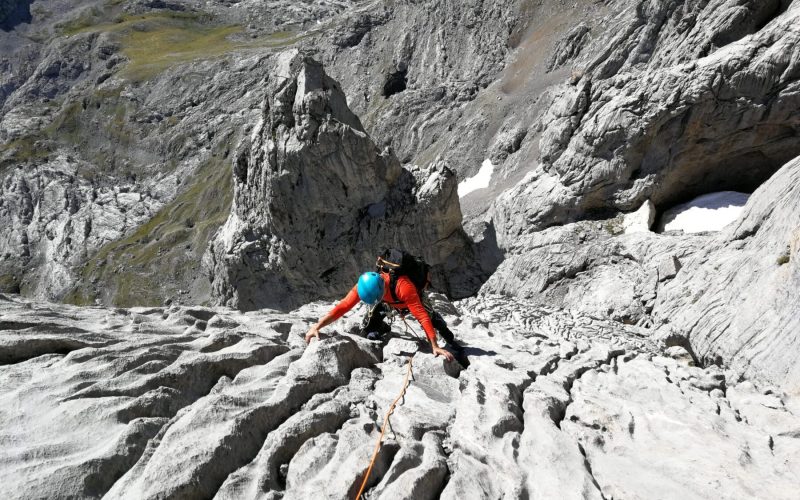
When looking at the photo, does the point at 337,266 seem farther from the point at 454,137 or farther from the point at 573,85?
the point at 454,137

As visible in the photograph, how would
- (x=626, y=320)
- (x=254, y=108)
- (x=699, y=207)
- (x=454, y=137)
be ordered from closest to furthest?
(x=626, y=320), (x=699, y=207), (x=454, y=137), (x=254, y=108)

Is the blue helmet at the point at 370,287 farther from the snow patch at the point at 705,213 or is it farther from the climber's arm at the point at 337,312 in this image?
the snow patch at the point at 705,213

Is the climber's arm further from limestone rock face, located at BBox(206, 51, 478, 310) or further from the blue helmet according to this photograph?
limestone rock face, located at BBox(206, 51, 478, 310)

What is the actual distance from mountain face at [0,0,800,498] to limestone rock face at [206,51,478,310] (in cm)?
21

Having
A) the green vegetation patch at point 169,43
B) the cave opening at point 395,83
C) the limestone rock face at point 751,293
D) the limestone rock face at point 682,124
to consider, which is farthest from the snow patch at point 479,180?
the green vegetation patch at point 169,43

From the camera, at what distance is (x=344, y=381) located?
31.4 ft

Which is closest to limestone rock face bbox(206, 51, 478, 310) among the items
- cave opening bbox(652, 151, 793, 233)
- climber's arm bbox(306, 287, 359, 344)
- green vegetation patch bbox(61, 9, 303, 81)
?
cave opening bbox(652, 151, 793, 233)

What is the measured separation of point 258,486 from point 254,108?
138378 millimetres

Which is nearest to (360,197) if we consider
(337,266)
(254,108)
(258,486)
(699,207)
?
(337,266)

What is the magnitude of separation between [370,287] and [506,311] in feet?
36.6

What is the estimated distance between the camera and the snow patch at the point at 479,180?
61.6 meters

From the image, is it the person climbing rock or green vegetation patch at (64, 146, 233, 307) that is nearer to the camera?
the person climbing rock

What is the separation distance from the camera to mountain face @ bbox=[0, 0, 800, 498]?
6801 millimetres

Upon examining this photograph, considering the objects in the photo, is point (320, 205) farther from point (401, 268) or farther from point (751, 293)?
point (751, 293)
